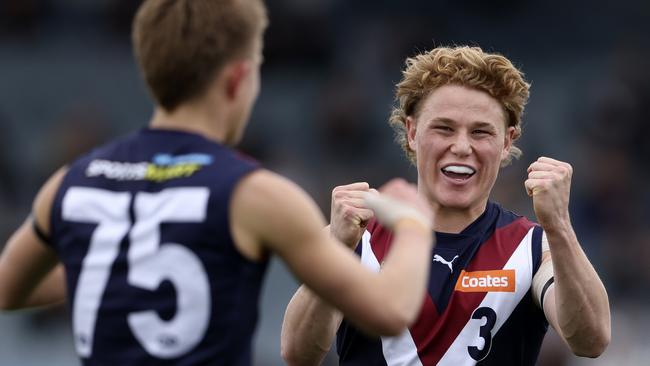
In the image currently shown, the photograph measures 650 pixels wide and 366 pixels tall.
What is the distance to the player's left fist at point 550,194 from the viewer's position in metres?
4.70

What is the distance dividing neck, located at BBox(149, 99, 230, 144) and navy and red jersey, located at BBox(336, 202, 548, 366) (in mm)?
1678

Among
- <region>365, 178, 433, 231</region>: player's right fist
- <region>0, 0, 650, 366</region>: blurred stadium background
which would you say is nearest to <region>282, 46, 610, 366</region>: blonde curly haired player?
<region>365, 178, 433, 231</region>: player's right fist

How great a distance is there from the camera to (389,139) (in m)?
15.8

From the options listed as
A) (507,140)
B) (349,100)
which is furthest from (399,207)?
(349,100)

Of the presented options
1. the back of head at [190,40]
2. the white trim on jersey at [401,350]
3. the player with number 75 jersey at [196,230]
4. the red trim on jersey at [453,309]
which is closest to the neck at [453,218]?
the red trim on jersey at [453,309]

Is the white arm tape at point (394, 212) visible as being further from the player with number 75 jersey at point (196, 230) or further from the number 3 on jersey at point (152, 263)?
the number 3 on jersey at point (152, 263)

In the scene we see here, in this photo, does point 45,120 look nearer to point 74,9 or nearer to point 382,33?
point 74,9

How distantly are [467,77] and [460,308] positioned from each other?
0.99m

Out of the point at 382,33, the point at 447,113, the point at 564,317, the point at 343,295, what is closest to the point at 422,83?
the point at 447,113

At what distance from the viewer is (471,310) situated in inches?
199

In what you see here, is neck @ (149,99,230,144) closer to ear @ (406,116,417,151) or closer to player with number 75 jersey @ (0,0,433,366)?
player with number 75 jersey @ (0,0,433,366)

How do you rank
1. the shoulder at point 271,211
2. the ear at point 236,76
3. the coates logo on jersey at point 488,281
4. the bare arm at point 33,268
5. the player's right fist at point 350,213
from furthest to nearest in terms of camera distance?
the coates logo on jersey at point 488,281 < the player's right fist at point 350,213 < the bare arm at point 33,268 < the ear at point 236,76 < the shoulder at point 271,211

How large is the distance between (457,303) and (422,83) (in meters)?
0.99

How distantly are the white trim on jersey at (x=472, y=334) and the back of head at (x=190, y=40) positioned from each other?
1.84 metres
